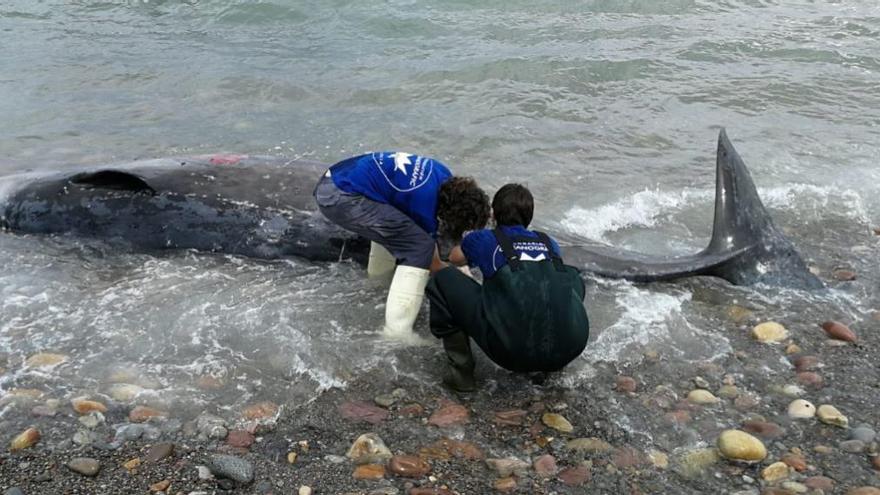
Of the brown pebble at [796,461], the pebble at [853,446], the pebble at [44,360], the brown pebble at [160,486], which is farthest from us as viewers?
the pebble at [44,360]

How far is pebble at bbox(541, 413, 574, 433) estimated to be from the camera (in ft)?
13.5

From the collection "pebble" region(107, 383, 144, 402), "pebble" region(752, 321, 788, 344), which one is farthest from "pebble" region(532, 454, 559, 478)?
"pebble" region(107, 383, 144, 402)

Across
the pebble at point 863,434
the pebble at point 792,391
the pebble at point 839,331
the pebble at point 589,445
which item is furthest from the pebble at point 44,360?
the pebble at point 839,331

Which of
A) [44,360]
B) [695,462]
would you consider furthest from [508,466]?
[44,360]

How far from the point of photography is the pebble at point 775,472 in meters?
3.68

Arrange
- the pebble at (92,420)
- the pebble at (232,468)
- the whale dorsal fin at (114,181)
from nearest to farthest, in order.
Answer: the pebble at (232,468) → the pebble at (92,420) → the whale dorsal fin at (114,181)

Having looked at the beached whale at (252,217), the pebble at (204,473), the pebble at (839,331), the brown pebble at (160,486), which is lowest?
the pebble at (204,473)

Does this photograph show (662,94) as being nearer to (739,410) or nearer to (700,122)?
(700,122)

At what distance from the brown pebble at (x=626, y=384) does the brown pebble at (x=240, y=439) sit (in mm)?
2098

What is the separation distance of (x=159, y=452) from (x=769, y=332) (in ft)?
12.5

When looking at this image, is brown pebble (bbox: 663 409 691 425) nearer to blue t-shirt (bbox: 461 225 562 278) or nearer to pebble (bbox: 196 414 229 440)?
blue t-shirt (bbox: 461 225 562 278)

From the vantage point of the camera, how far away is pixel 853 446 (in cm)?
390

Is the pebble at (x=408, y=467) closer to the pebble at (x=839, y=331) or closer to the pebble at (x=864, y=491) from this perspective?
the pebble at (x=864, y=491)

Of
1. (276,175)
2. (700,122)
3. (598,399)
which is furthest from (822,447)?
(700,122)
